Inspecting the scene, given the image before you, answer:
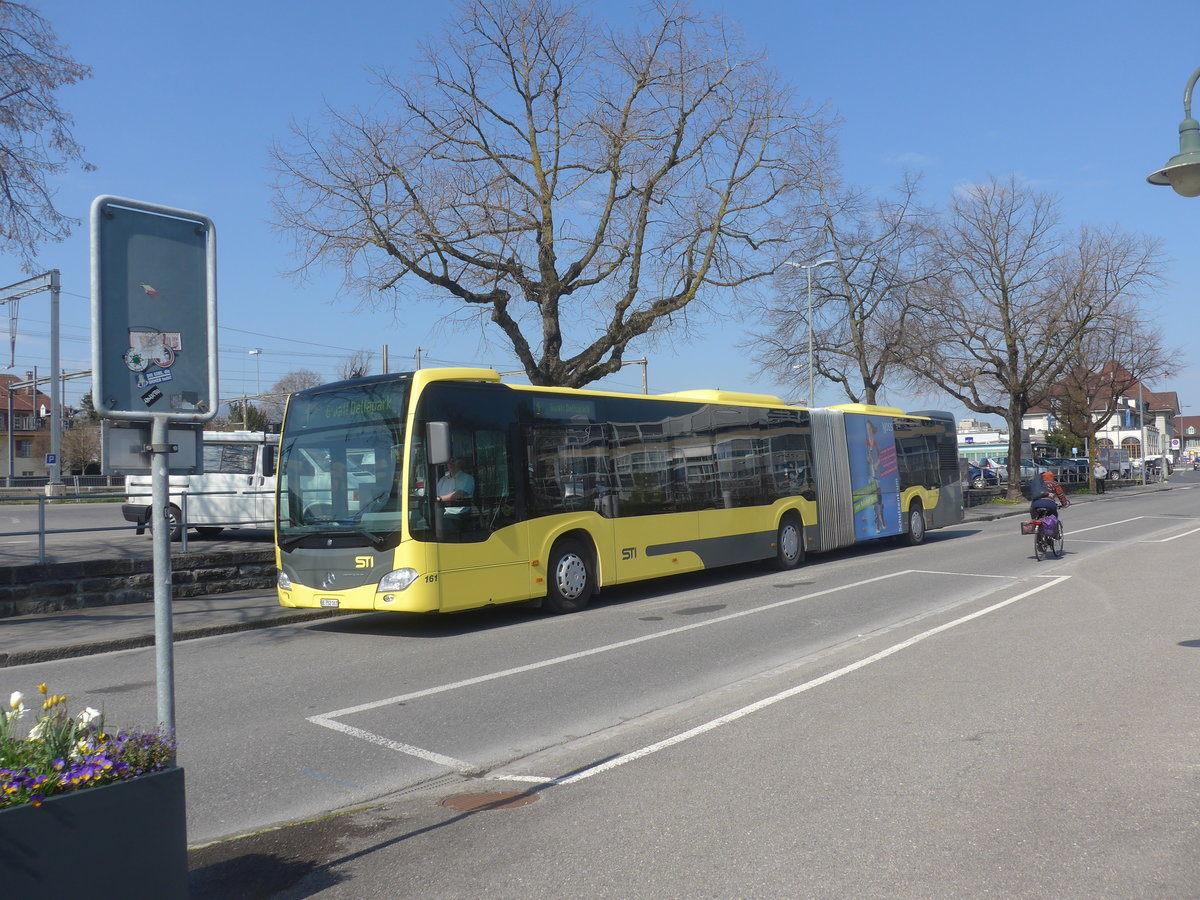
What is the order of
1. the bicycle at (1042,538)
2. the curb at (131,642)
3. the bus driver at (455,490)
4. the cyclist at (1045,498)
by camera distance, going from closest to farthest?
the curb at (131,642), the bus driver at (455,490), the bicycle at (1042,538), the cyclist at (1045,498)

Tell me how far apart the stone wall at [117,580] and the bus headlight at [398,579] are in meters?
4.58

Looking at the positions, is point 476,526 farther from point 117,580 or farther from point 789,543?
point 789,543

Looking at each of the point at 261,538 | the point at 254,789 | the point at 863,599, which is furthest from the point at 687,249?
the point at 254,789

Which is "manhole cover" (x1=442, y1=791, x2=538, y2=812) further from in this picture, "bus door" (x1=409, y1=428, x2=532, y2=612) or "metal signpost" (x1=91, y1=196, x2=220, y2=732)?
"bus door" (x1=409, y1=428, x2=532, y2=612)

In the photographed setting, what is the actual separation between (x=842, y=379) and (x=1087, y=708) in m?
28.9

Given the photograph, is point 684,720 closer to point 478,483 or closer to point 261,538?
point 478,483

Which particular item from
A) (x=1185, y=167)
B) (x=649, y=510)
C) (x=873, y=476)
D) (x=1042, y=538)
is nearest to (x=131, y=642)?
(x=649, y=510)

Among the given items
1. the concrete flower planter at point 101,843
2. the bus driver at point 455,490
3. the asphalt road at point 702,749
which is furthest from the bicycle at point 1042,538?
the concrete flower planter at point 101,843

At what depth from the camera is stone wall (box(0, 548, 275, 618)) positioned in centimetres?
1262

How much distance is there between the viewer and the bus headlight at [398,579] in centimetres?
1105

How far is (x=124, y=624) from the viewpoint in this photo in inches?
475

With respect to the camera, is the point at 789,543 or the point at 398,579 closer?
the point at 398,579

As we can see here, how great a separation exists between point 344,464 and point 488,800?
6.82 m

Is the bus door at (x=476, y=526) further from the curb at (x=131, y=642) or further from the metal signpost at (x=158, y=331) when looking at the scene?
the metal signpost at (x=158, y=331)
